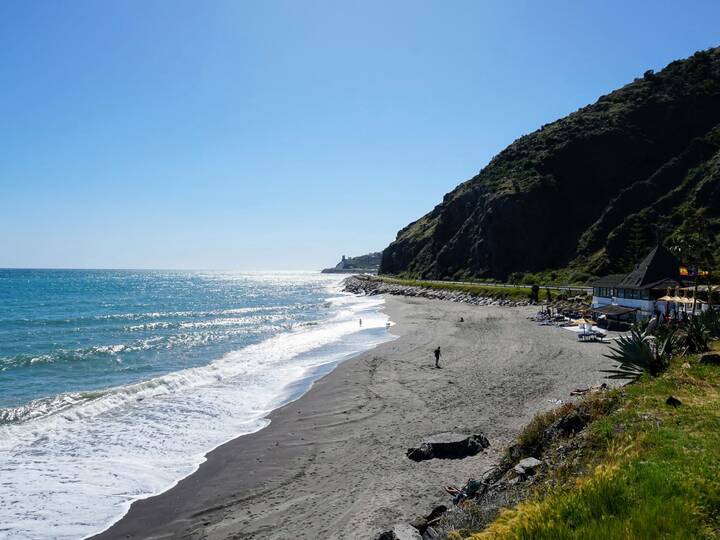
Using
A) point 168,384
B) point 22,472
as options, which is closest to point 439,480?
point 22,472

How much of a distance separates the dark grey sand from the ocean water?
4.15 ft

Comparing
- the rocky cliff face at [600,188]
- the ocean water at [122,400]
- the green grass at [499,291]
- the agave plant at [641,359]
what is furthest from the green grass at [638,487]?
the rocky cliff face at [600,188]

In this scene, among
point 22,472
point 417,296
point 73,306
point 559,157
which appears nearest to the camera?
point 22,472

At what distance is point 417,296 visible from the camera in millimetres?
83750

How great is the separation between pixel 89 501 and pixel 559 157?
101145 millimetres

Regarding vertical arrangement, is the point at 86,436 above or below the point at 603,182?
below

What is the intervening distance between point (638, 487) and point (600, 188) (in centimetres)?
9468

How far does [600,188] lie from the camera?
291ft

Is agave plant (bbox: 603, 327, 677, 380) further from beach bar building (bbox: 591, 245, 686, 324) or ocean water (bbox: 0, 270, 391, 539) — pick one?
beach bar building (bbox: 591, 245, 686, 324)

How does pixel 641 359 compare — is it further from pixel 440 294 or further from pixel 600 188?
pixel 600 188

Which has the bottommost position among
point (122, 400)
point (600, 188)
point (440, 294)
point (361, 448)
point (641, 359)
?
point (361, 448)

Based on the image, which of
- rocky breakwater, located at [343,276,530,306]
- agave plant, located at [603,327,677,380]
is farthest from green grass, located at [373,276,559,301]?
agave plant, located at [603,327,677,380]

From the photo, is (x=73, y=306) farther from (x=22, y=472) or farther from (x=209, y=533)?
(x=209, y=533)

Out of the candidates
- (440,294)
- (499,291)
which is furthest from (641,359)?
(440,294)
